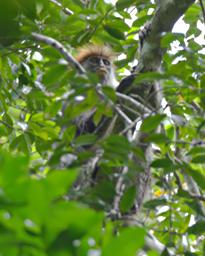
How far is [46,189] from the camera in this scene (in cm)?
88

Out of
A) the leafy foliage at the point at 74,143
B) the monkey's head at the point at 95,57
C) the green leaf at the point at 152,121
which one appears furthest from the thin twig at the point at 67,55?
the monkey's head at the point at 95,57

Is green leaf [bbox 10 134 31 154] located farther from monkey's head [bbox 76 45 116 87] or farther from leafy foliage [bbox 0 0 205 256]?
monkey's head [bbox 76 45 116 87]

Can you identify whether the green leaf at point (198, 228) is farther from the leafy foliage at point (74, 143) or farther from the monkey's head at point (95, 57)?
the monkey's head at point (95, 57)

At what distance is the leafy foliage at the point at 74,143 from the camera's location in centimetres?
90

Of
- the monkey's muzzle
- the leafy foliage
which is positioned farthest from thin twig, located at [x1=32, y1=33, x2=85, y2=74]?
the monkey's muzzle

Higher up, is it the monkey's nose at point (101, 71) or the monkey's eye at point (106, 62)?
the monkey's eye at point (106, 62)

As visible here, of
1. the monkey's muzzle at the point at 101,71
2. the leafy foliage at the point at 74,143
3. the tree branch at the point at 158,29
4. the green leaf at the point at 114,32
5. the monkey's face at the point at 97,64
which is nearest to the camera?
the leafy foliage at the point at 74,143

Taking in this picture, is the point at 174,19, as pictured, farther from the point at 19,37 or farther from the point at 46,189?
the point at 46,189

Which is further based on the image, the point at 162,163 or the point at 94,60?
the point at 94,60

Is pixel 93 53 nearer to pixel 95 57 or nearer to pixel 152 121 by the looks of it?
pixel 95 57

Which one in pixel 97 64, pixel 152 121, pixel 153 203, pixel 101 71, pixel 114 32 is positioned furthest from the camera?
pixel 97 64

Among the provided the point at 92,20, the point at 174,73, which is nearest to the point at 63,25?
the point at 92,20

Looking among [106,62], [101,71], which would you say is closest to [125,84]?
[101,71]

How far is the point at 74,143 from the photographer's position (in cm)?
177
